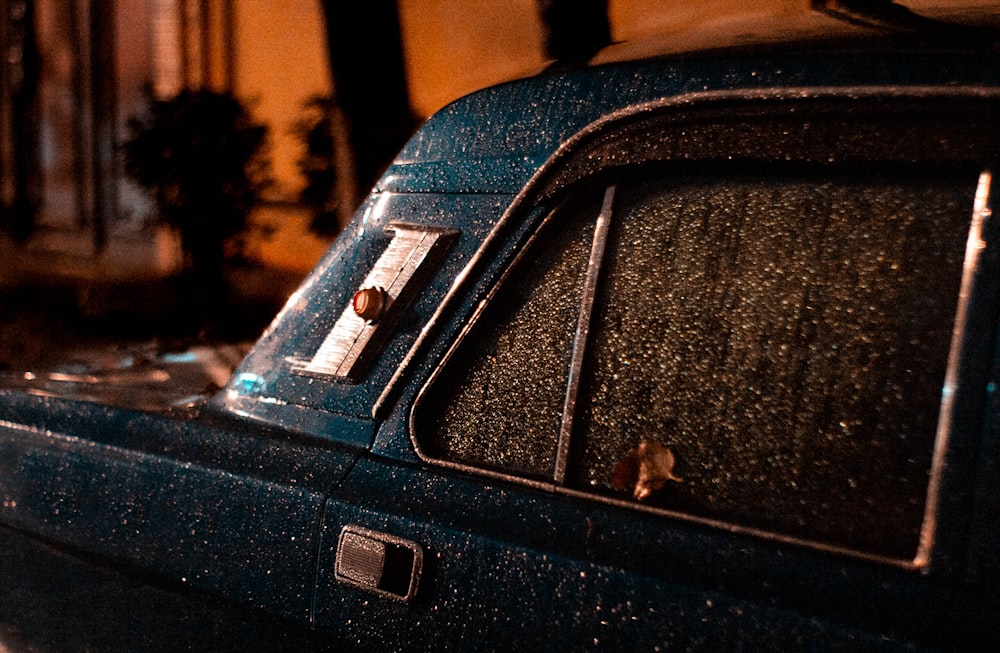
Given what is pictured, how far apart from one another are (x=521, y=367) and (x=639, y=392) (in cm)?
19

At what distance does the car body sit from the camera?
1.15 meters

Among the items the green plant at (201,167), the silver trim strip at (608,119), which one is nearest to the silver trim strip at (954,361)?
the silver trim strip at (608,119)

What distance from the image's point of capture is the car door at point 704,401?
3.74 ft

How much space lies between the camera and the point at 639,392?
4.39 ft

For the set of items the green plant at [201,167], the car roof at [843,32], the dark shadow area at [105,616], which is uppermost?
the green plant at [201,167]

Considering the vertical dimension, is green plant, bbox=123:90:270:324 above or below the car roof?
above

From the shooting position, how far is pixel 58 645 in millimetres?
1619

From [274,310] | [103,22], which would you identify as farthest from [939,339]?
[103,22]

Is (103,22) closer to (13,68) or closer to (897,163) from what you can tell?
(13,68)

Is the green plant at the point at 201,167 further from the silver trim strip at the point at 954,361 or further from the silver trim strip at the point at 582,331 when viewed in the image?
the silver trim strip at the point at 954,361

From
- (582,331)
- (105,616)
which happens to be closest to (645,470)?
(582,331)

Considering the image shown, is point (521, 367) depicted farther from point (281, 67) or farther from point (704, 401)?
point (281, 67)

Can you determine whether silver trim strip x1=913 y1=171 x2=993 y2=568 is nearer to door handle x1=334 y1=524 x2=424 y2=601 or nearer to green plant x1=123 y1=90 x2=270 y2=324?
door handle x1=334 y1=524 x2=424 y2=601

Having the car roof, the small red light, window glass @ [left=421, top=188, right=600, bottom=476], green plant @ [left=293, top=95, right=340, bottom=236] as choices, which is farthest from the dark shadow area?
green plant @ [left=293, top=95, right=340, bottom=236]
